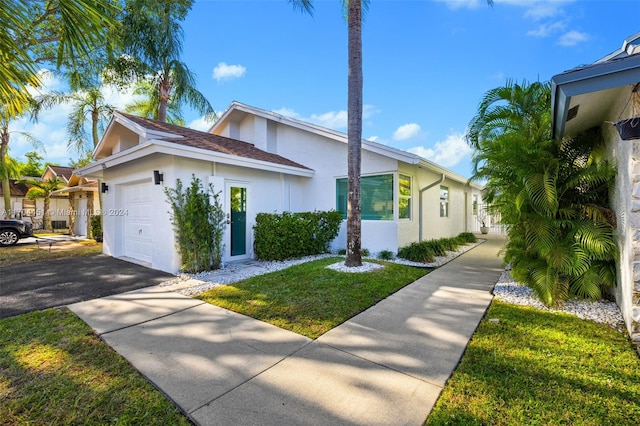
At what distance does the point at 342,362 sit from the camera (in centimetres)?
305

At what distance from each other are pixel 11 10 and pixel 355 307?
4745 millimetres

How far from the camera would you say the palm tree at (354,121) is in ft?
22.6

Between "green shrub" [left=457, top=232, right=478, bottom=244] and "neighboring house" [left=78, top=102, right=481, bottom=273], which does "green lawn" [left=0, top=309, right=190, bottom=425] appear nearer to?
"neighboring house" [left=78, top=102, right=481, bottom=273]

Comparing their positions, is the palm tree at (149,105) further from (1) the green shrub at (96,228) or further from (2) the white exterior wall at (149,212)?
(2) the white exterior wall at (149,212)

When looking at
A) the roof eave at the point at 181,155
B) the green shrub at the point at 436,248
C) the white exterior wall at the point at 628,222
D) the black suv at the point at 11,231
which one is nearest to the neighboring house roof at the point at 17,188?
the black suv at the point at 11,231

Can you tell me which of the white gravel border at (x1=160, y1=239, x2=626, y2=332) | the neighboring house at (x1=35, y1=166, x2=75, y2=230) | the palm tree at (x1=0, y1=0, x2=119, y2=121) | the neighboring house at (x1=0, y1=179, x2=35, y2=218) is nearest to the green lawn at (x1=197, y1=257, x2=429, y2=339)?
the white gravel border at (x1=160, y1=239, x2=626, y2=332)

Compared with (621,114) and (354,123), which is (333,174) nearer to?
(354,123)

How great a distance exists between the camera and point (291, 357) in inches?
124

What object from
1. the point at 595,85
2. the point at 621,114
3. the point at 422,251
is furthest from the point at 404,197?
the point at 595,85

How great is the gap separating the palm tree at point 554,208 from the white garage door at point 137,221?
347 inches

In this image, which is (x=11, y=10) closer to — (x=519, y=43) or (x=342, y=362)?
(x=342, y=362)

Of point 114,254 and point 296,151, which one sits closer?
point 114,254

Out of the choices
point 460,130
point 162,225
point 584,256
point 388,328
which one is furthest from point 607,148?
point 162,225

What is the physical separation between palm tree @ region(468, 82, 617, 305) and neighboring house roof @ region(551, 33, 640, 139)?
60cm
